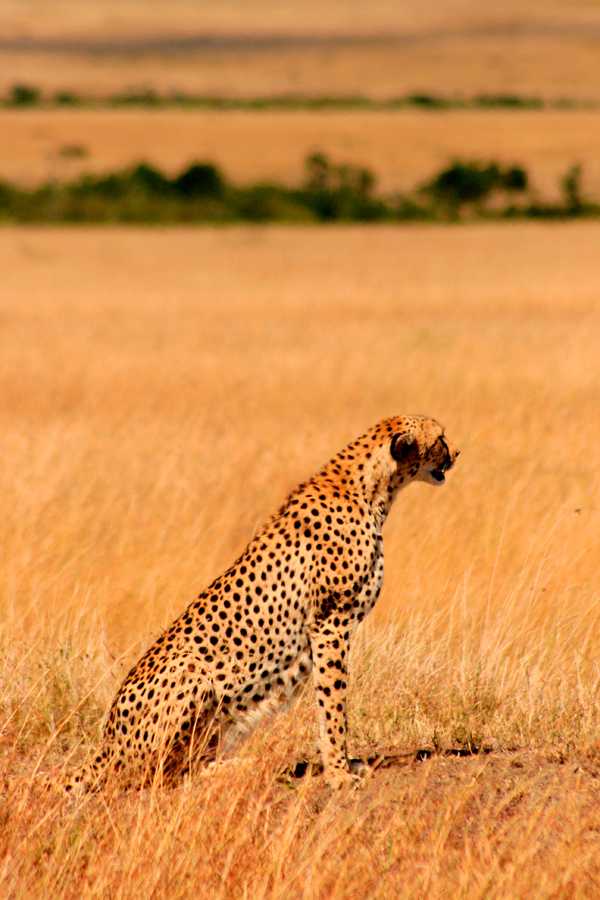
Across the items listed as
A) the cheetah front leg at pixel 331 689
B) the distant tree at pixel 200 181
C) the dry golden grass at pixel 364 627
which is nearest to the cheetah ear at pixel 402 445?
the cheetah front leg at pixel 331 689

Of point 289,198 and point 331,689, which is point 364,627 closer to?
point 331,689

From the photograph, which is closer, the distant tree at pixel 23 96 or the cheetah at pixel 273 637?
the cheetah at pixel 273 637

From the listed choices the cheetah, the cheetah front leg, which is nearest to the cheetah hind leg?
the cheetah

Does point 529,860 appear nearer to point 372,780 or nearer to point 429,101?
point 372,780

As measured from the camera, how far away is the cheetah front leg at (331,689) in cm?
328

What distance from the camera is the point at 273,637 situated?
3.27 m

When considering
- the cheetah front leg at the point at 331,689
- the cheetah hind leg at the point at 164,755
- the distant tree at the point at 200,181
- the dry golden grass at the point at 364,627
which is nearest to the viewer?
the dry golden grass at the point at 364,627

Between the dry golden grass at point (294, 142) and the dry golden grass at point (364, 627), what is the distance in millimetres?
39211

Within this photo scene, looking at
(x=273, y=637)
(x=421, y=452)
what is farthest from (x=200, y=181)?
(x=273, y=637)

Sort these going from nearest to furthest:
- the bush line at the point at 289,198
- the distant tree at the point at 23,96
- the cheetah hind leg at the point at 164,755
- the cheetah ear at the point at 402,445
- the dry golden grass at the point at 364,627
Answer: the dry golden grass at the point at 364,627, the cheetah hind leg at the point at 164,755, the cheetah ear at the point at 402,445, the bush line at the point at 289,198, the distant tree at the point at 23,96

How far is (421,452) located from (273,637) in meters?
0.73

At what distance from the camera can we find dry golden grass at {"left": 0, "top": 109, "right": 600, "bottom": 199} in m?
56.8

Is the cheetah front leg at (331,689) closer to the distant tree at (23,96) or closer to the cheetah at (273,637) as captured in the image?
the cheetah at (273,637)

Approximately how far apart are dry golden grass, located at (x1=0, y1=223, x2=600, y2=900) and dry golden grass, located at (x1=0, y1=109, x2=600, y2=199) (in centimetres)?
3921
